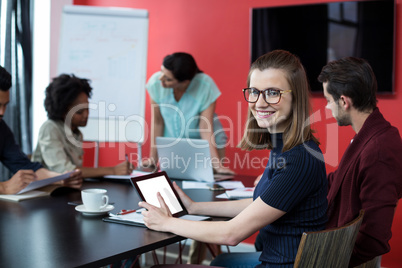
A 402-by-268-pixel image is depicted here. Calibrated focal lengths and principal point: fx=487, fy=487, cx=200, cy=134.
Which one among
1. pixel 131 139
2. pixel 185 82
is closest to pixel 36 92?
pixel 131 139

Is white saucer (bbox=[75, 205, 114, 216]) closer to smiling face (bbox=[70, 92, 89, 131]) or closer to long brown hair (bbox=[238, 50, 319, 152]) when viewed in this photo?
long brown hair (bbox=[238, 50, 319, 152])

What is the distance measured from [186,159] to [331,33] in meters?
1.59

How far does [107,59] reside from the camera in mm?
3861

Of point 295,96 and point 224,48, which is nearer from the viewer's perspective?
point 295,96

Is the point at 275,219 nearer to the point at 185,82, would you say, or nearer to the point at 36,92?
the point at 185,82

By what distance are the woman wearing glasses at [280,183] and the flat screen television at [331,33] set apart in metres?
Answer: 1.98

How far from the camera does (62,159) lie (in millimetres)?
2568

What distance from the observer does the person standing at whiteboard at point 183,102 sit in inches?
124

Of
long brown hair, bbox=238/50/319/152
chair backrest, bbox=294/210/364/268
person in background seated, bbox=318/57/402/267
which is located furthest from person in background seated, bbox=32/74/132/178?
chair backrest, bbox=294/210/364/268

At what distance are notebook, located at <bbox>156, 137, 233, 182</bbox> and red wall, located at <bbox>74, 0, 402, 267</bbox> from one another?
3.92 feet

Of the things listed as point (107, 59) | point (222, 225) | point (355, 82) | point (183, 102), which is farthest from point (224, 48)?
point (222, 225)

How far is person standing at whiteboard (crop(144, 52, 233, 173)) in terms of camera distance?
10.4ft

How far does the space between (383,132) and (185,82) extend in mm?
1698

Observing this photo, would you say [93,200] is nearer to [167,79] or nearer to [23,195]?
[23,195]
